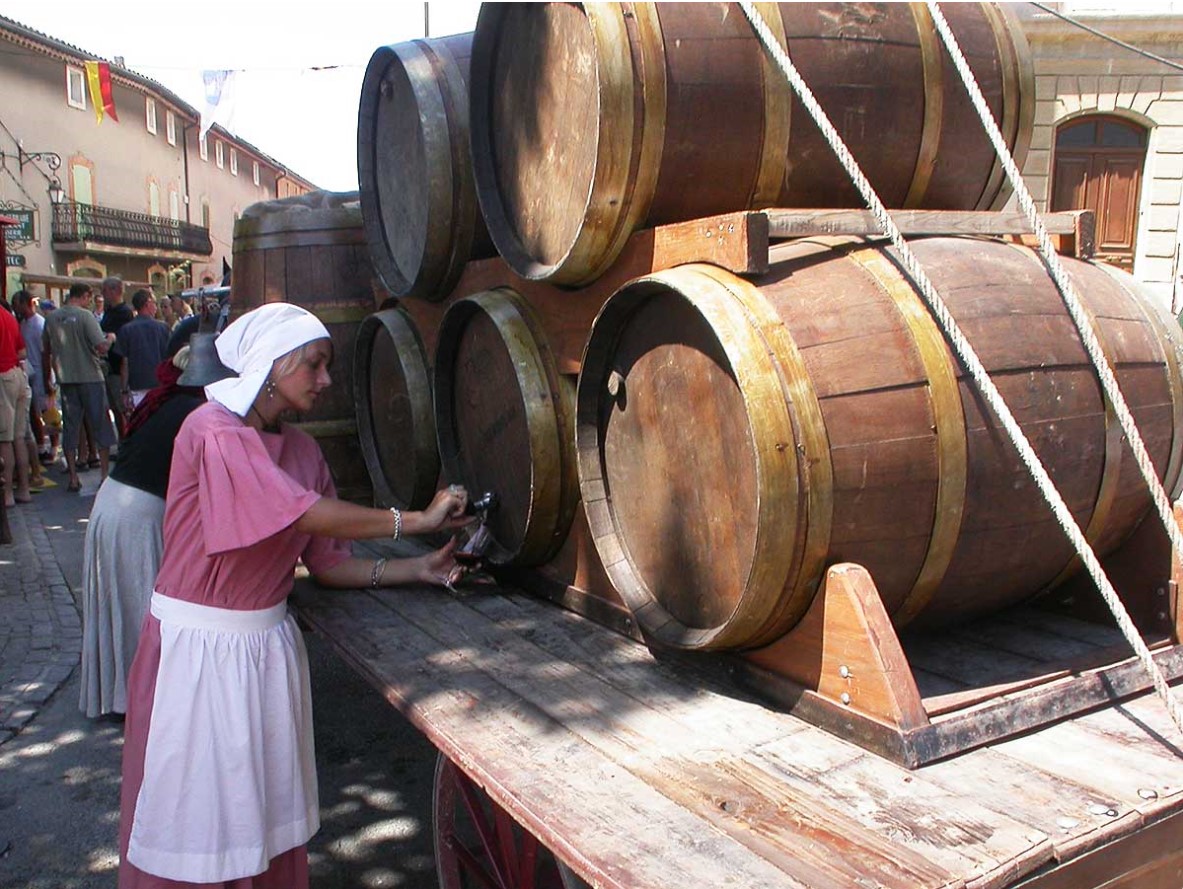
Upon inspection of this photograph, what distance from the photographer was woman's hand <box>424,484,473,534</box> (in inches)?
112

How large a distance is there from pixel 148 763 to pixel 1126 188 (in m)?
15.0

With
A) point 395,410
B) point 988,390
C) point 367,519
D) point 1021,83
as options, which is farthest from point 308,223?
point 988,390

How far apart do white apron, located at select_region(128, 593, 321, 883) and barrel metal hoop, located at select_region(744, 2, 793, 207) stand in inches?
65.3

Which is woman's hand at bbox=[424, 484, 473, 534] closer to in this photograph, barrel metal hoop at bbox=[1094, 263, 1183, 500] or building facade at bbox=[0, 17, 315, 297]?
barrel metal hoop at bbox=[1094, 263, 1183, 500]

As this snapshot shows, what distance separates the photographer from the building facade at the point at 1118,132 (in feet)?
43.6

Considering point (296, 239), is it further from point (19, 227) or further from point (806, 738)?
point (19, 227)

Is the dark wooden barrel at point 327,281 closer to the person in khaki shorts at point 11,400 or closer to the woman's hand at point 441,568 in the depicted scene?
the woman's hand at point 441,568

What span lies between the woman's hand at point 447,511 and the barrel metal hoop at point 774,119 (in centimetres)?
117

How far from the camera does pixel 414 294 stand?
372 centimetres

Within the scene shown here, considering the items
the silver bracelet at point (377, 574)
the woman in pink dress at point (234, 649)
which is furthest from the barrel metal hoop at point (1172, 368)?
the silver bracelet at point (377, 574)

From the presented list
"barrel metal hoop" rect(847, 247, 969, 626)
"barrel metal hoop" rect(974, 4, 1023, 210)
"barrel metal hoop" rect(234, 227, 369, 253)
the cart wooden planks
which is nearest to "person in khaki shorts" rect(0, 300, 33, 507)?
"barrel metal hoop" rect(234, 227, 369, 253)

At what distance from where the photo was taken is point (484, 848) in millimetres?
2844

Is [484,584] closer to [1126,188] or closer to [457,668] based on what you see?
[457,668]

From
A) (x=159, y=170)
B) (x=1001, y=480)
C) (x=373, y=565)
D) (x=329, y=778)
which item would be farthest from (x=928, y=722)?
(x=159, y=170)
